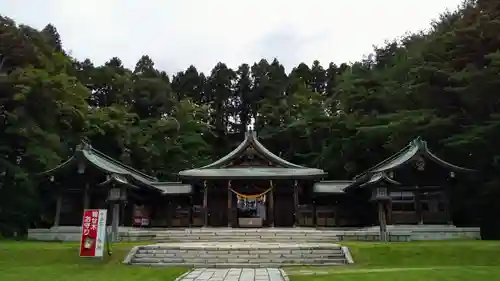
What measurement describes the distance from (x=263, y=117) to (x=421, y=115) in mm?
25962

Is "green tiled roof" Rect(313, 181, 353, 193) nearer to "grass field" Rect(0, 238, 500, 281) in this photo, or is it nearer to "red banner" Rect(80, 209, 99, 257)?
"grass field" Rect(0, 238, 500, 281)

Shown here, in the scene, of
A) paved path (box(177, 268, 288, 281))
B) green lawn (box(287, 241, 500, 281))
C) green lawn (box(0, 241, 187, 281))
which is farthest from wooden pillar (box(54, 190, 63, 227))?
green lawn (box(287, 241, 500, 281))

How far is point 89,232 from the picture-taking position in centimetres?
1469

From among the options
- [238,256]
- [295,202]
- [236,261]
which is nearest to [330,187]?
[295,202]

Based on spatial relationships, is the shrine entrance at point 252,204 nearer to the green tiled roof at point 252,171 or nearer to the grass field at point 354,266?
the green tiled roof at point 252,171

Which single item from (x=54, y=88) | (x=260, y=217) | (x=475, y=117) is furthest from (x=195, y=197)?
(x=475, y=117)

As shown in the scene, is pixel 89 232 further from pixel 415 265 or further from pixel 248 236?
pixel 415 265

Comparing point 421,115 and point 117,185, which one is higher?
point 421,115

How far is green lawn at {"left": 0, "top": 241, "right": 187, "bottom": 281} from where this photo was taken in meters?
11.8

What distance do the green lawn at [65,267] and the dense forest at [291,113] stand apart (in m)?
9.19

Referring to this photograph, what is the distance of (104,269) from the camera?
44.5 feet

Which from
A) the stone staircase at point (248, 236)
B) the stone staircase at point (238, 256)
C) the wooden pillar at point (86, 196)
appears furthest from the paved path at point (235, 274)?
the wooden pillar at point (86, 196)

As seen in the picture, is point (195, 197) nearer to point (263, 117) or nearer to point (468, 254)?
point (468, 254)

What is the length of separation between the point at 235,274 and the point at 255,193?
15593 mm
